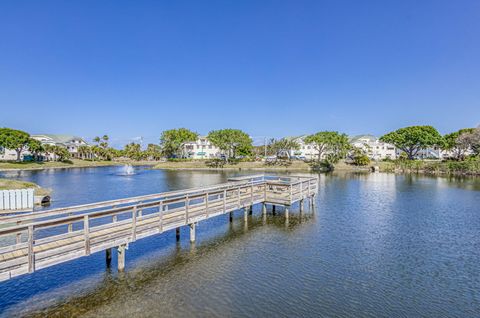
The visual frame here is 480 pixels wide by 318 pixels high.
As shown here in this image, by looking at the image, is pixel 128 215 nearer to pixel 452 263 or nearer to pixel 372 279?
pixel 372 279

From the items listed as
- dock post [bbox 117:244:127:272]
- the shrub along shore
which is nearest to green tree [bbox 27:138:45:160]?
dock post [bbox 117:244:127:272]

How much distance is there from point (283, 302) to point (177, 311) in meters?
4.13

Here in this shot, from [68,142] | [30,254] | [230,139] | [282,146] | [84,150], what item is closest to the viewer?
[30,254]

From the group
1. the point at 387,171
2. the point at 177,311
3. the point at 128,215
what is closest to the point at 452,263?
the point at 177,311

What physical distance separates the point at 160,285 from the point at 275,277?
17.2 ft

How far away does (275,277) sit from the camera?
13.4 m

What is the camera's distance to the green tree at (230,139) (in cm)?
10181

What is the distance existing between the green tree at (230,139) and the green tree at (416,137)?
51663 mm

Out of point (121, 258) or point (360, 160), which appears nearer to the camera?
point (121, 258)

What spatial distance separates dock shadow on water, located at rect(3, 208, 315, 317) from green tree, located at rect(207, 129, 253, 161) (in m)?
83.3

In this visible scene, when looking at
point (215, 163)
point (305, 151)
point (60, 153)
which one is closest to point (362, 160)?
point (305, 151)

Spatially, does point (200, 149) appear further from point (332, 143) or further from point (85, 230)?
point (85, 230)

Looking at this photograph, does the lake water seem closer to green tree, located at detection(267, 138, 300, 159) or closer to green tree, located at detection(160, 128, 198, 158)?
green tree, located at detection(267, 138, 300, 159)

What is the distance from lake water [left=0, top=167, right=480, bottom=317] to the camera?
1081 cm
